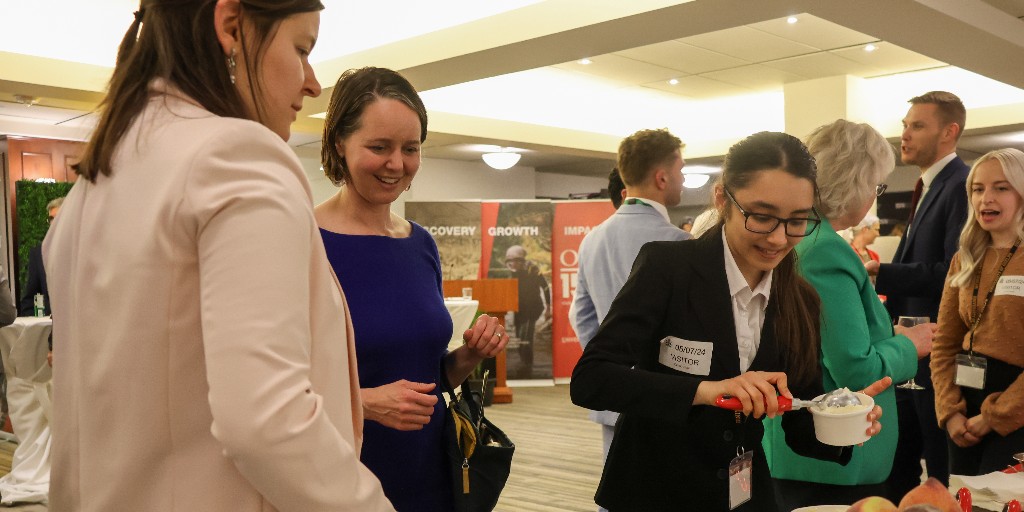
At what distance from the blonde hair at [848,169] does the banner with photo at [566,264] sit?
7.36 meters

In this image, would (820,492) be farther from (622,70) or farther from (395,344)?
(622,70)

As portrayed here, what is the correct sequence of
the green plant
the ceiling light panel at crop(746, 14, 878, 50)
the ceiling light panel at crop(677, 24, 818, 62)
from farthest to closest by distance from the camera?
the green plant, the ceiling light panel at crop(677, 24, 818, 62), the ceiling light panel at crop(746, 14, 878, 50)

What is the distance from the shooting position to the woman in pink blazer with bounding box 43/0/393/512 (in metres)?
0.73

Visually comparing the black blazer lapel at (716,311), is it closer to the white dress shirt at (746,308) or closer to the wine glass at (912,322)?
the white dress shirt at (746,308)

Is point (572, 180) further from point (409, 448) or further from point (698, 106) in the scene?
point (409, 448)

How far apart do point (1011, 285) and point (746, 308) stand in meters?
1.45

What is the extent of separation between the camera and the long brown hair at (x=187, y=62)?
84cm

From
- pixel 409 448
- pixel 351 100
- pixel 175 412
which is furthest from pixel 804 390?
pixel 175 412

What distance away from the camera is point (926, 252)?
133 inches

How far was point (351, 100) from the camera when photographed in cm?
162

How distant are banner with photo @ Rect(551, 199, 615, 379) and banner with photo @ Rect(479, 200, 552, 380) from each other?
90mm

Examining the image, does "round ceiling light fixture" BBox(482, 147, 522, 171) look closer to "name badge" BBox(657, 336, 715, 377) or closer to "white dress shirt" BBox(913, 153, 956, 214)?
"white dress shirt" BBox(913, 153, 956, 214)

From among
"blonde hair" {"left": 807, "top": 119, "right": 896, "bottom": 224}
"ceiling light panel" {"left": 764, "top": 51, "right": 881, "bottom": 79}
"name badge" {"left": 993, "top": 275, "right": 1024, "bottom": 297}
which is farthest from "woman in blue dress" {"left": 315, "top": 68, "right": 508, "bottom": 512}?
"ceiling light panel" {"left": 764, "top": 51, "right": 881, "bottom": 79}

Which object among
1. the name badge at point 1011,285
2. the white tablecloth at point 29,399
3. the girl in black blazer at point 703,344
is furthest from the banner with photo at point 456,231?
the girl in black blazer at point 703,344
